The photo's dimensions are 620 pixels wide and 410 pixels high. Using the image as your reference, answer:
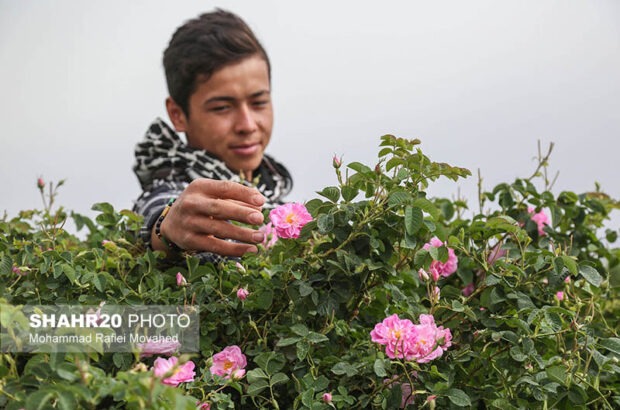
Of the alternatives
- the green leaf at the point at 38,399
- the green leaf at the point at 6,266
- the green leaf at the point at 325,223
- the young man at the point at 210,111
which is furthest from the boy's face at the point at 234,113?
the green leaf at the point at 38,399

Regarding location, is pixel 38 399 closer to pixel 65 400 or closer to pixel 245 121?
pixel 65 400

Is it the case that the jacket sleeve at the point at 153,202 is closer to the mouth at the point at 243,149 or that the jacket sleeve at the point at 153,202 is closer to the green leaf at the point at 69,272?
the mouth at the point at 243,149

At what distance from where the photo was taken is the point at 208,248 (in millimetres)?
1448

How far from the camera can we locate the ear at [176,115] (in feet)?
8.13

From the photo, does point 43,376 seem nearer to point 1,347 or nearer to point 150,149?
point 1,347

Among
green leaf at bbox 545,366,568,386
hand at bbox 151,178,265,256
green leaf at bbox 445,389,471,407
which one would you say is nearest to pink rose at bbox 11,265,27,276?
hand at bbox 151,178,265,256

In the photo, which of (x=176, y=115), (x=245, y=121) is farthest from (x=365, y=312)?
(x=176, y=115)

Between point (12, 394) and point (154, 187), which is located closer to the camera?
point (12, 394)

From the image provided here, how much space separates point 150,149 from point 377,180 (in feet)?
4.03

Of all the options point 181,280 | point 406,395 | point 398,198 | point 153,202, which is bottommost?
point 406,395

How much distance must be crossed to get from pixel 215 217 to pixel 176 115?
116cm

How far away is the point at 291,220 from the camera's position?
4.38 ft

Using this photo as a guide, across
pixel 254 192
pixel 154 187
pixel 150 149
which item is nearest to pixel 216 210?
pixel 254 192

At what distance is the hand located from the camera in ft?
4.46
